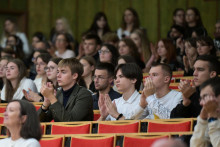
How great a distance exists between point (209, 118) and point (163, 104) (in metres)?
1.45

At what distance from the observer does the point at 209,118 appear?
3.43m

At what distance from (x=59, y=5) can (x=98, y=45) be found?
10.2ft

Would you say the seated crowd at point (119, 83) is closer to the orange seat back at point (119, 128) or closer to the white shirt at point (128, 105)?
the white shirt at point (128, 105)

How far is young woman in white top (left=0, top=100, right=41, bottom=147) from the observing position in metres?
3.60

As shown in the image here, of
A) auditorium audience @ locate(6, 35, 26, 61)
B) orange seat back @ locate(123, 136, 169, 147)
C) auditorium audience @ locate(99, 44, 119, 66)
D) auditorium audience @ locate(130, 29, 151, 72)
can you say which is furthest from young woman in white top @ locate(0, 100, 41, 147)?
auditorium audience @ locate(6, 35, 26, 61)

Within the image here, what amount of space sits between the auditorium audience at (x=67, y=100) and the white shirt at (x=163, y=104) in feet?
1.91

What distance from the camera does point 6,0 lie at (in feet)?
34.7

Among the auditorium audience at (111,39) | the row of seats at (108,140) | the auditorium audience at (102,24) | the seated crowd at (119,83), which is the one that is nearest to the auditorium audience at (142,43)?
the seated crowd at (119,83)

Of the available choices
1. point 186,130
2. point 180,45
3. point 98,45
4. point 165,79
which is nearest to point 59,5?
point 98,45

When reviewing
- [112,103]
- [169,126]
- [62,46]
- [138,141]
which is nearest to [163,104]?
[112,103]

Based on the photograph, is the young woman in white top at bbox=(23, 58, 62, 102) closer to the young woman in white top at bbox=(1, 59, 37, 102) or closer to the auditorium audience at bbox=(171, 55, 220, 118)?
the young woman in white top at bbox=(1, 59, 37, 102)

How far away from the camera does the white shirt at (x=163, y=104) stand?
15.4 feet

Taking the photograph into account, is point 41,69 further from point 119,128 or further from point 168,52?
point 119,128

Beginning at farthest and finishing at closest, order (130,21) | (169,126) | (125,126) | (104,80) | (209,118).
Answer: (130,21) < (104,80) < (125,126) < (169,126) < (209,118)
